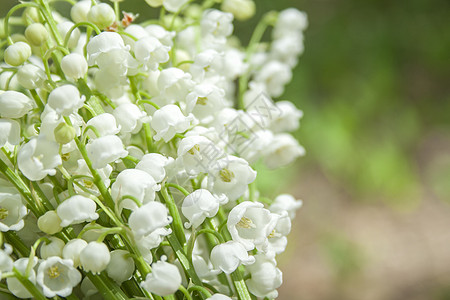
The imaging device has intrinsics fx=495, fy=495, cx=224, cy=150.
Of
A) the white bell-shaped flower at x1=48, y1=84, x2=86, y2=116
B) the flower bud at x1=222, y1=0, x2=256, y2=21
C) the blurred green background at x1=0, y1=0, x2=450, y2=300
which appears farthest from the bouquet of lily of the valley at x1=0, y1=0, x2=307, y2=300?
the blurred green background at x1=0, y1=0, x2=450, y2=300

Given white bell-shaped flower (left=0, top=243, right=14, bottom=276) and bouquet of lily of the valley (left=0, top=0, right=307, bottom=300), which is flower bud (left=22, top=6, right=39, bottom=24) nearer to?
bouquet of lily of the valley (left=0, top=0, right=307, bottom=300)

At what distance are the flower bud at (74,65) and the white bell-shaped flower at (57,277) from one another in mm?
140

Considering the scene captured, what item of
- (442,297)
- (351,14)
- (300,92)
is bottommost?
(442,297)

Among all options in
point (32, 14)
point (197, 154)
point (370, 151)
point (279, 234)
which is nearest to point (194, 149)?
point (197, 154)

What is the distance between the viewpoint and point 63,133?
340 mm

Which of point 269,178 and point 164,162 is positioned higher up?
point 269,178

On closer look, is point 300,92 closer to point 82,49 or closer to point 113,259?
point 82,49

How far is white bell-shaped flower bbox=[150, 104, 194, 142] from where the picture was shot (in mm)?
388

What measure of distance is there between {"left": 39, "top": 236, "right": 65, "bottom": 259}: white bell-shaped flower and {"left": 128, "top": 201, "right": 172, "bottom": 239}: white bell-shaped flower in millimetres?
63

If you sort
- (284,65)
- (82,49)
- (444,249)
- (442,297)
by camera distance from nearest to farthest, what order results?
(82,49), (284,65), (442,297), (444,249)

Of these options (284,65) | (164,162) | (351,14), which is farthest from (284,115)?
(351,14)

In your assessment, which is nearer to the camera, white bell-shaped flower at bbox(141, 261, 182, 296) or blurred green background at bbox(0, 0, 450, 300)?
white bell-shaped flower at bbox(141, 261, 182, 296)

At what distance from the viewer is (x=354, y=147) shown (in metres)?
1.93

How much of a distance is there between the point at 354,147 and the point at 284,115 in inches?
56.3
